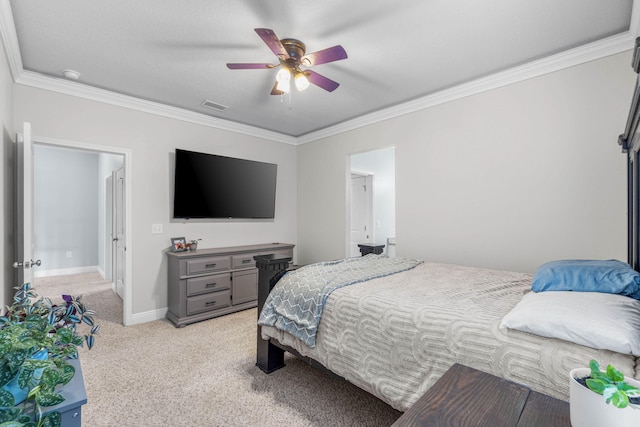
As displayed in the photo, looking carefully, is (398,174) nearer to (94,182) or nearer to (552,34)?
(552,34)

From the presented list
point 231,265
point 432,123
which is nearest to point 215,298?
point 231,265

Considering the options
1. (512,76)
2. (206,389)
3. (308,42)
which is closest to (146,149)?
(308,42)

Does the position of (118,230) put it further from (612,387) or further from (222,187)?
(612,387)

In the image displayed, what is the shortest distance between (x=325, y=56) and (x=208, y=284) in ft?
9.26

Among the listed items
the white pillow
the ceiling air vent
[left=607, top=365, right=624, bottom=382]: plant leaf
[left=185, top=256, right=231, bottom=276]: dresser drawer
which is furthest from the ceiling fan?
[left=185, top=256, right=231, bottom=276]: dresser drawer

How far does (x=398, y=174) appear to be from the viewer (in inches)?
148

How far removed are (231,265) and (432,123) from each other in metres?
2.95

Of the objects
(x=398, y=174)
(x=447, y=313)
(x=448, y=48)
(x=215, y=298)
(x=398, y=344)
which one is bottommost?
(x=215, y=298)

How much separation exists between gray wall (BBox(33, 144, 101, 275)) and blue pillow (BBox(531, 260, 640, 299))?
741 centimetres

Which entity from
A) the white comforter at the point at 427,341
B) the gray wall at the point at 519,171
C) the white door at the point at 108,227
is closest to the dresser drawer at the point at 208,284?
the white comforter at the point at 427,341

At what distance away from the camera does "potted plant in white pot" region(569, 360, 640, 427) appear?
643 millimetres

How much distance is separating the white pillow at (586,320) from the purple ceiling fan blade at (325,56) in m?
1.82

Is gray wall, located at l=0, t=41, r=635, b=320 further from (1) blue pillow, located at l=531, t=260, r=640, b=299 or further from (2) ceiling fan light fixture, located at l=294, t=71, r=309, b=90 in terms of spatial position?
(2) ceiling fan light fixture, located at l=294, t=71, r=309, b=90

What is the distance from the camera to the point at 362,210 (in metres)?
6.21
